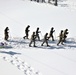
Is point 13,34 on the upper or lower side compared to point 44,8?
lower

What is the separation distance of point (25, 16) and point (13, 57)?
13.5 m

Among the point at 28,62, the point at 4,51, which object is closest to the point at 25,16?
the point at 4,51

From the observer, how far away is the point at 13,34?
25.4 m

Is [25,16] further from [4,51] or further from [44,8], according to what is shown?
[4,51]

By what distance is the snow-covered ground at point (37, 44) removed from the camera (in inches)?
671

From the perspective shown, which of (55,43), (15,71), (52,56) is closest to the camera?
(15,71)

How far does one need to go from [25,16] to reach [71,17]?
17.5ft

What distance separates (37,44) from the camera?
2238 cm

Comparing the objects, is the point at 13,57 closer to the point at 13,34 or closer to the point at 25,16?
the point at 13,34

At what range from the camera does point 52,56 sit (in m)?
19.3

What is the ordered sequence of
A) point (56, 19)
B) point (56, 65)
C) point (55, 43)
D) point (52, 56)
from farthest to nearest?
1. point (56, 19)
2. point (55, 43)
3. point (52, 56)
4. point (56, 65)

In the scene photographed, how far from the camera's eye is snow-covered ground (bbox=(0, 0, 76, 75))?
1705cm

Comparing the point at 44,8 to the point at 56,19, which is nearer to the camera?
the point at 56,19

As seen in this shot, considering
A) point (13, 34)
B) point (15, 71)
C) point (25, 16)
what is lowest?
point (15, 71)
